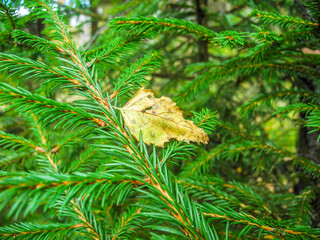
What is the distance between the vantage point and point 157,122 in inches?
24.4

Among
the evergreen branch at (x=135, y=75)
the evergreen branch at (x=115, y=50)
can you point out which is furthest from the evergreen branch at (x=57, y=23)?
the evergreen branch at (x=135, y=75)

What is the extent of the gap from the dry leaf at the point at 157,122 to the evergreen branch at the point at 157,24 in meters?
0.32

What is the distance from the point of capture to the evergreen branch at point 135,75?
0.71 metres

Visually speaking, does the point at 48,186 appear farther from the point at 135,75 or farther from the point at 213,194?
the point at 213,194

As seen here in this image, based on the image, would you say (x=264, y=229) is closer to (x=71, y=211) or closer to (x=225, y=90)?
(x=71, y=211)

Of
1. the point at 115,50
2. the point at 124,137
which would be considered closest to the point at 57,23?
the point at 115,50

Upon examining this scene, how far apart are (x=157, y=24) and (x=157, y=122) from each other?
48 centimetres

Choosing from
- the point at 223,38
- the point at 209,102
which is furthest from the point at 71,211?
the point at 209,102

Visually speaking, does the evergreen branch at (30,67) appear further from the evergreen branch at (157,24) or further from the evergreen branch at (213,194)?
the evergreen branch at (213,194)

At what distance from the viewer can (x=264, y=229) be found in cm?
60

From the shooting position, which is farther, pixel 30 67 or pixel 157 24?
pixel 157 24

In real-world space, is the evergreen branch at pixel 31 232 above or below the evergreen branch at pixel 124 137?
below

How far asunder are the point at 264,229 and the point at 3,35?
4.79 feet

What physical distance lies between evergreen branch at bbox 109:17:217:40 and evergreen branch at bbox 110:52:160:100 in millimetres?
122
